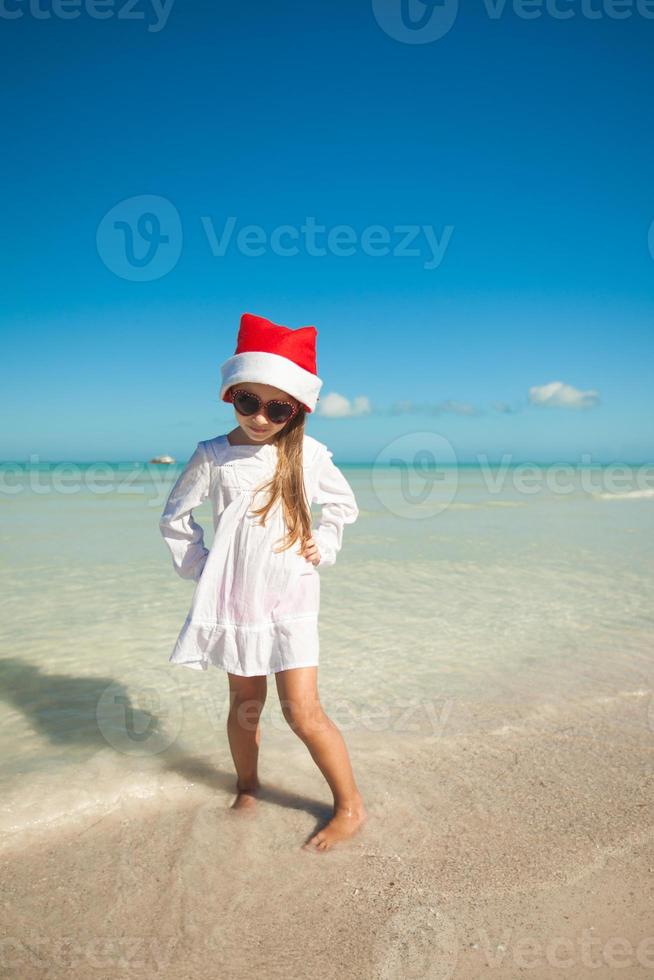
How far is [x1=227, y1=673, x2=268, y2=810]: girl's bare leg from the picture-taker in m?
2.61

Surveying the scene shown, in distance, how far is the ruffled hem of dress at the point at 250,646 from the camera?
93.6 inches

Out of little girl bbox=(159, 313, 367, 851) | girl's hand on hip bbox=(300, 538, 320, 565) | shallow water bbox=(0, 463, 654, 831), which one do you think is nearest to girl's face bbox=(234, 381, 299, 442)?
little girl bbox=(159, 313, 367, 851)

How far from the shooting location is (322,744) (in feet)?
8.00

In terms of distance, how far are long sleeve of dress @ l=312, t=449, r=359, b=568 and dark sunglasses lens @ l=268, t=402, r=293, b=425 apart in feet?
1.07

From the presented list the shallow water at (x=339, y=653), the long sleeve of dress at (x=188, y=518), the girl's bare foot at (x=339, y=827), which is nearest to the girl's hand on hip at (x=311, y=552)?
the long sleeve of dress at (x=188, y=518)

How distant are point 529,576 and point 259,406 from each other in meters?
5.44

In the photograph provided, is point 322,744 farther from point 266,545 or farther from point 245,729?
point 266,545

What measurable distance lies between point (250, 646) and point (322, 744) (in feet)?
1.62

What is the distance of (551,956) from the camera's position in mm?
1829

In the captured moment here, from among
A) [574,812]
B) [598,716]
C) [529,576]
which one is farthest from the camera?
[529,576]

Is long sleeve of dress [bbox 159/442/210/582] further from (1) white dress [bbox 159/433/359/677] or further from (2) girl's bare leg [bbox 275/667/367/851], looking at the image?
(2) girl's bare leg [bbox 275/667/367/851]

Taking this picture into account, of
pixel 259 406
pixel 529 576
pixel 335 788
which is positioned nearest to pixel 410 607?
pixel 529 576

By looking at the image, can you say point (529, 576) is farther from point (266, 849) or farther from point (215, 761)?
point (266, 849)

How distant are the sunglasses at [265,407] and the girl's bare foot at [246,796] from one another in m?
1.67
